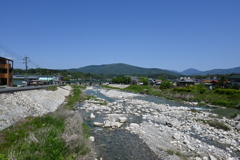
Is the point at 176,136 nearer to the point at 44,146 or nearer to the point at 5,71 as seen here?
the point at 44,146

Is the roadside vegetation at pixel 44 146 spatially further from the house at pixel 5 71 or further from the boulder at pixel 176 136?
the house at pixel 5 71

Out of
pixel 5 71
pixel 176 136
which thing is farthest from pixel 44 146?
pixel 5 71

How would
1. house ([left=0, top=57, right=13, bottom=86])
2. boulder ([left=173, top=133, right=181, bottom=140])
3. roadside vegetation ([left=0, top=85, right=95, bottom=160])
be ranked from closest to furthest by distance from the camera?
roadside vegetation ([left=0, top=85, right=95, bottom=160]) → boulder ([left=173, top=133, right=181, bottom=140]) → house ([left=0, top=57, right=13, bottom=86])

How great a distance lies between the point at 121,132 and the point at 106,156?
3766 millimetres

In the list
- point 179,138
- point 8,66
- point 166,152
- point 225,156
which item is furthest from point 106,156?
point 8,66

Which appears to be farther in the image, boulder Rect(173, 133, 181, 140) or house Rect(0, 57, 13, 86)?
house Rect(0, 57, 13, 86)

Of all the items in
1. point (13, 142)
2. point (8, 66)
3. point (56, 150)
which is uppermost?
point (8, 66)

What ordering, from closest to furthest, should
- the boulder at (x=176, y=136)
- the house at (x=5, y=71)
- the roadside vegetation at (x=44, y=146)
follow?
the roadside vegetation at (x=44, y=146)
the boulder at (x=176, y=136)
the house at (x=5, y=71)

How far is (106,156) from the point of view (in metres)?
8.66

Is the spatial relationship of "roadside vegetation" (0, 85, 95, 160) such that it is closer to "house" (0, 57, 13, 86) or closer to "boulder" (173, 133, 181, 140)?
"boulder" (173, 133, 181, 140)

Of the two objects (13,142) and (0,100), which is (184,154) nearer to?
(13,142)

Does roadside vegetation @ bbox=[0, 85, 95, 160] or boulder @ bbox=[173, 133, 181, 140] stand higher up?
roadside vegetation @ bbox=[0, 85, 95, 160]

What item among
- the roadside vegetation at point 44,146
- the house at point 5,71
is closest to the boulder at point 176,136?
the roadside vegetation at point 44,146

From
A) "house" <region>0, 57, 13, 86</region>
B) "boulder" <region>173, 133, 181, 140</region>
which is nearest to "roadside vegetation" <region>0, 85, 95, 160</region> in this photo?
"boulder" <region>173, 133, 181, 140</region>
